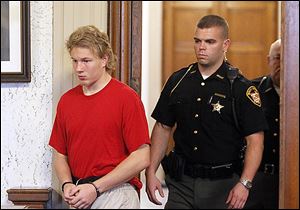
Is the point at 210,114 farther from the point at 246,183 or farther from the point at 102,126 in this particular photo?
the point at 102,126

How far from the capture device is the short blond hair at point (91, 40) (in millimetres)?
1336

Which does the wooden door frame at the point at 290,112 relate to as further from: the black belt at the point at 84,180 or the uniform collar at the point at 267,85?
the uniform collar at the point at 267,85

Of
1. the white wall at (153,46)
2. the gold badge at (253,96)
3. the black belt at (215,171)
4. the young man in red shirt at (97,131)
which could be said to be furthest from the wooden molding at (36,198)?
the white wall at (153,46)

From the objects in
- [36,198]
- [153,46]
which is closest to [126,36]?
[36,198]

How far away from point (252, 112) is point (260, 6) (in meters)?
1.79

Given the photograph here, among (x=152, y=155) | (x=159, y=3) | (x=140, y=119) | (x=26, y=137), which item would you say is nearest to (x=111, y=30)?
(x=140, y=119)

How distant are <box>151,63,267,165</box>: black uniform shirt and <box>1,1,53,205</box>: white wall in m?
0.42

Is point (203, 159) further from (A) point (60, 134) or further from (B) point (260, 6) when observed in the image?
(B) point (260, 6)

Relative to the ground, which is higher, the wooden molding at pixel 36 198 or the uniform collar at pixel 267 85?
the uniform collar at pixel 267 85

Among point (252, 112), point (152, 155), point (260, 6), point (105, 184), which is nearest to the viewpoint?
point (105, 184)

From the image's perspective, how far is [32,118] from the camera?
1.42 m

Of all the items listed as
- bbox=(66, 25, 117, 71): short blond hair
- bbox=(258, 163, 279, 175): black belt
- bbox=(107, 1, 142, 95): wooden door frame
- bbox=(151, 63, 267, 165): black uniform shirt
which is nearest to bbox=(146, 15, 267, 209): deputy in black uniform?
bbox=(151, 63, 267, 165): black uniform shirt

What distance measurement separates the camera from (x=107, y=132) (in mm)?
1366

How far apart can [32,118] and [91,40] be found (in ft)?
0.90
